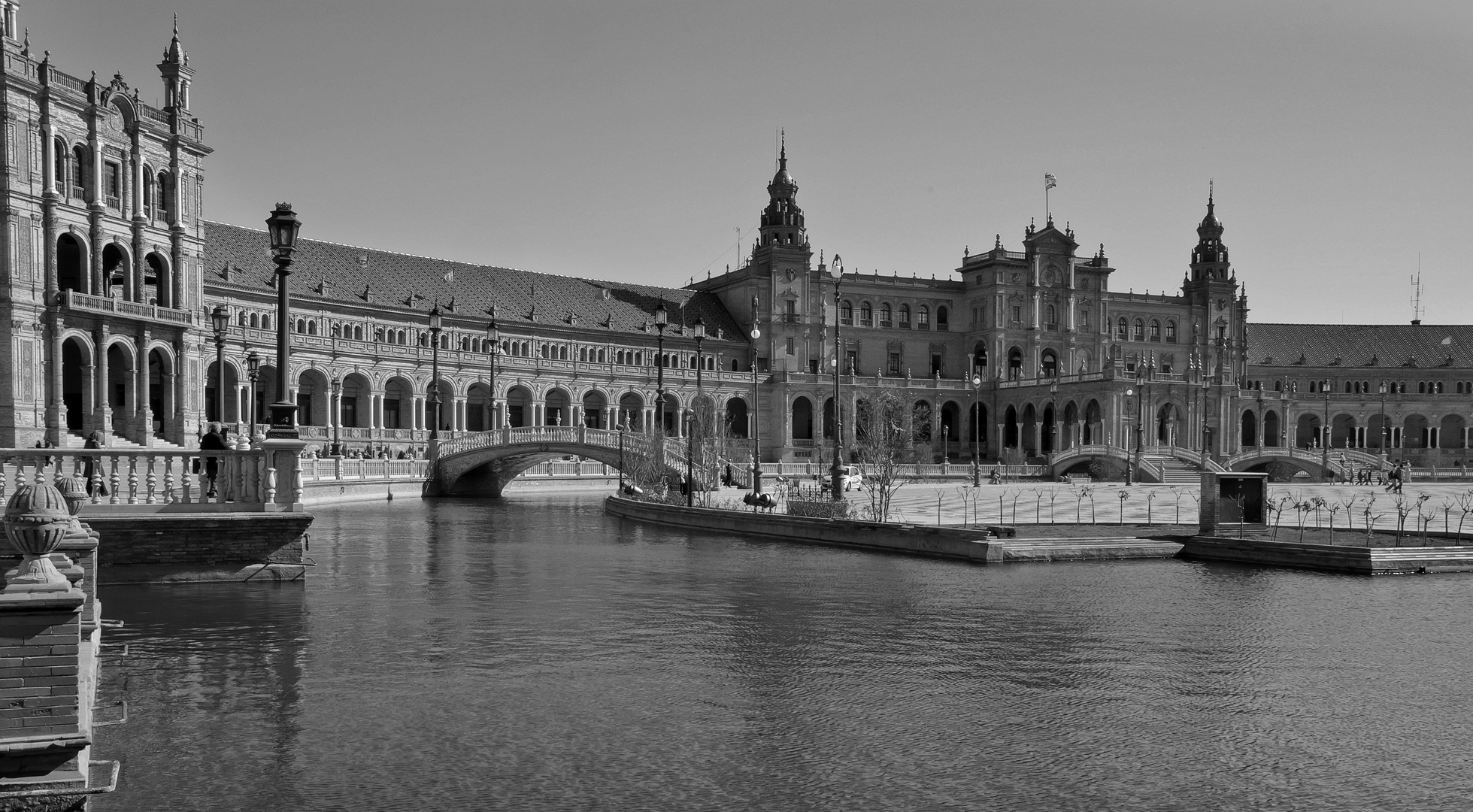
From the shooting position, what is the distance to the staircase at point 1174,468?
79.6m

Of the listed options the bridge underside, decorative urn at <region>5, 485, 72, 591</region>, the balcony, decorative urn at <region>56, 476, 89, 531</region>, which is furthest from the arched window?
decorative urn at <region>5, 485, 72, 591</region>

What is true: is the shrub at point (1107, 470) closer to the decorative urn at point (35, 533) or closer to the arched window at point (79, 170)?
the arched window at point (79, 170)

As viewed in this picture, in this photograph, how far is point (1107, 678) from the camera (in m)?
14.1

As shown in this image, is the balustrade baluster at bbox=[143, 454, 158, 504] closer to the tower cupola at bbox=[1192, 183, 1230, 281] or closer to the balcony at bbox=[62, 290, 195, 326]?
the balcony at bbox=[62, 290, 195, 326]

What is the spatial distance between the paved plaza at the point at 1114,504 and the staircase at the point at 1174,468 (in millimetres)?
9349

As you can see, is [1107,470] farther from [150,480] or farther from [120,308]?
[150,480]

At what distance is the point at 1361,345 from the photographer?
132 m

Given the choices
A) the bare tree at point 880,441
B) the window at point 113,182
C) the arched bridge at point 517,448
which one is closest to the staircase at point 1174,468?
the bare tree at point 880,441

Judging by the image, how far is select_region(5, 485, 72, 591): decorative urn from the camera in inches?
320

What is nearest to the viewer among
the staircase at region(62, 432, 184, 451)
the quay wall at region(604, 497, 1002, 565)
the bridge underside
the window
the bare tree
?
the quay wall at region(604, 497, 1002, 565)

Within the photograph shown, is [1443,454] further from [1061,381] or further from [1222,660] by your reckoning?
[1222,660]

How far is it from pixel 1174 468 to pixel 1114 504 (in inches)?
1477

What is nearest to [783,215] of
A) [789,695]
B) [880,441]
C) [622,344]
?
[622,344]

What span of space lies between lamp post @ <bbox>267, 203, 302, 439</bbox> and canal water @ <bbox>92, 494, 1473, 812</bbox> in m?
2.73
